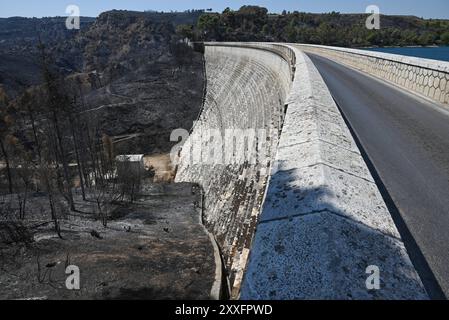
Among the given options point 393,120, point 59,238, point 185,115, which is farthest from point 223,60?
point 393,120

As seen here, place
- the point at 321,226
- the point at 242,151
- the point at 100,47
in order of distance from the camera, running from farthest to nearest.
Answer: the point at 100,47, the point at 242,151, the point at 321,226

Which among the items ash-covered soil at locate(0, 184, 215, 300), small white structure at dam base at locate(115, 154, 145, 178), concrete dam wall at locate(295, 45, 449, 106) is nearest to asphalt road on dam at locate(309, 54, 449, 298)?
concrete dam wall at locate(295, 45, 449, 106)

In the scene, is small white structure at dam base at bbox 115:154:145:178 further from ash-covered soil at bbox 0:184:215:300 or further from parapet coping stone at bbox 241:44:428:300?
parapet coping stone at bbox 241:44:428:300

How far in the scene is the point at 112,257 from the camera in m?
13.4

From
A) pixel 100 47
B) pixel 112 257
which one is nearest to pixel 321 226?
pixel 112 257

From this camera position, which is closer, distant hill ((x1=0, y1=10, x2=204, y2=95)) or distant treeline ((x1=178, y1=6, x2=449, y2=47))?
distant treeline ((x1=178, y1=6, x2=449, y2=47))

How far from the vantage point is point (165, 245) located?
1485 centimetres

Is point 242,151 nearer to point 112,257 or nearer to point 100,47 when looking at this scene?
point 112,257

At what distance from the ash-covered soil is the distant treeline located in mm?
Result: 53361

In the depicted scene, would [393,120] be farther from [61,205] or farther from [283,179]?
[61,205]

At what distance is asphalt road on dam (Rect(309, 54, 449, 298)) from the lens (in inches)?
131

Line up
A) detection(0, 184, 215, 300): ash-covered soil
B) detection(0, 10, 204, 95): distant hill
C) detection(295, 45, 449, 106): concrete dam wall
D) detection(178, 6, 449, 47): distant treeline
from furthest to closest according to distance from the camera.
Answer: detection(0, 10, 204, 95): distant hill
detection(178, 6, 449, 47): distant treeline
detection(0, 184, 215, 300): ash-covered soil
detection(295, 45, 449, 106): concrete dam wall

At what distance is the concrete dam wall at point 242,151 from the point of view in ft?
45.3

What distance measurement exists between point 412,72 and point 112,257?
12.3 metres
